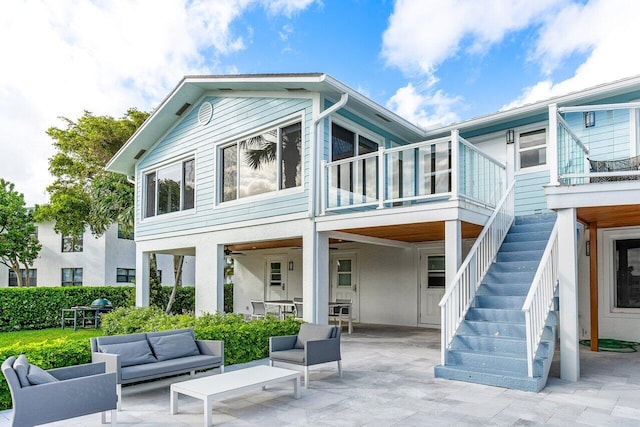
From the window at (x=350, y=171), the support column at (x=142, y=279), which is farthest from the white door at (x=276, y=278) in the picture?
the window at (x=350, y=171)

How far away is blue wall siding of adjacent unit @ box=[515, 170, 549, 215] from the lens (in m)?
10.4

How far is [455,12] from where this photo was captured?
15.4 metres

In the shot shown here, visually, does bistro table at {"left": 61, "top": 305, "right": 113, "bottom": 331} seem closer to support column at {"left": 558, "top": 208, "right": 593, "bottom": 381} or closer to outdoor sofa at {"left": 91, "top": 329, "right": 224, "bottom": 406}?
outdoor sofa at {"left": 91, "top": 329, "right": 224, "bottom": 406}

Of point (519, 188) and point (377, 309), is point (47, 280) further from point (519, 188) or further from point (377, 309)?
point (519, 188)

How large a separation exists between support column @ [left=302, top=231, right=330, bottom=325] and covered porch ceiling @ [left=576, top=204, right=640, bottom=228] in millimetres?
4624

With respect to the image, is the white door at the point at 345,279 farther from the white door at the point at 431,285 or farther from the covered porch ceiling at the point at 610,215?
the covered porch ceiling at the point at 610,215

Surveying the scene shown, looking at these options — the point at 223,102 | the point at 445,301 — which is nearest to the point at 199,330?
the point at 445,301

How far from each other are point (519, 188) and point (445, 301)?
5288 millimetres

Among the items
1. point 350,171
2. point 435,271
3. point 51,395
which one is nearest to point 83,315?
point 350,171

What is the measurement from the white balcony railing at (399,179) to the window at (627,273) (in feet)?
10.1

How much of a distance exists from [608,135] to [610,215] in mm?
3038

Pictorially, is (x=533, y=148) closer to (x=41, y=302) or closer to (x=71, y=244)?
(x=41, y=302)

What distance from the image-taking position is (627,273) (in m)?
9.91

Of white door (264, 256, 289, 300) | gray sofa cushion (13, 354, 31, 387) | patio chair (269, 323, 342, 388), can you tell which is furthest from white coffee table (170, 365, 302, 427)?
white door (264, 256, 289, 300)
